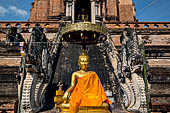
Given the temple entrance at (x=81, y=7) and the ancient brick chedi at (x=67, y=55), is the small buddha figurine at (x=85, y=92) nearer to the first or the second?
the ancient brick chedi at (x=67, y=55)

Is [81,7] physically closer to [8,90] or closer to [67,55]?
[67,55]

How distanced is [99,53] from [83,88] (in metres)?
8.02

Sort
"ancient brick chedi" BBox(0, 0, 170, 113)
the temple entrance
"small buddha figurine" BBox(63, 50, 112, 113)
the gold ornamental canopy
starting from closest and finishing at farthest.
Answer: "small buddha figurine" BBox(63, 50, 112, 113)
the gold ornamental canopy
"ancient brick chedi" BBox(0, 0, 170, 113)
the temple entrance

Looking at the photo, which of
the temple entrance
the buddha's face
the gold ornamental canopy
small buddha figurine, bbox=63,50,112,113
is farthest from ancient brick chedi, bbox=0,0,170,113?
the gold ornamental canopy

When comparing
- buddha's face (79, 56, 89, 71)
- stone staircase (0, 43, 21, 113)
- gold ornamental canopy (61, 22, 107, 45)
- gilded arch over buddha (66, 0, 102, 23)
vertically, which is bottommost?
stone staircase (0, 43, 21, 113)

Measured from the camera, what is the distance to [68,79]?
9773mm

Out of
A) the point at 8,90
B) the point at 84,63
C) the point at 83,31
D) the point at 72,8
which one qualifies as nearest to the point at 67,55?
the point at 8,90

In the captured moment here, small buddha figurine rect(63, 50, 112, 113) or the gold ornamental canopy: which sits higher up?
the gold ornamental canopy

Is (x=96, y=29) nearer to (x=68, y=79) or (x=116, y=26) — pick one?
(x=68, y=79)

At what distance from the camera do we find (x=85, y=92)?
17.0 feet

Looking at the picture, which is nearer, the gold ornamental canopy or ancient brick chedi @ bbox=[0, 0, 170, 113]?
the gold ornamental canopy

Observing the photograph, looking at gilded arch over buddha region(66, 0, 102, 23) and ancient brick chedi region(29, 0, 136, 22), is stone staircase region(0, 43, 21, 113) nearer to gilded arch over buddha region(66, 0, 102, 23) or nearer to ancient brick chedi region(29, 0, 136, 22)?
gilded arch over buddha region(66, 0, 102, 23)

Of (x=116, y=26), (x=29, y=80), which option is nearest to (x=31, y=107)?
(x=29, y=80)

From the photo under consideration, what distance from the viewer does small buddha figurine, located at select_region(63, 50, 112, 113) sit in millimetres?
4914
